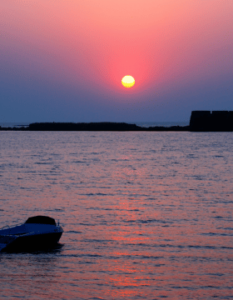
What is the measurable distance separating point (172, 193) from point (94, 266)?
718 inches

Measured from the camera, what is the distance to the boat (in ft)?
57.9

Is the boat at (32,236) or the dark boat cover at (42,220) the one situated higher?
the dark boat cover at (42,220)

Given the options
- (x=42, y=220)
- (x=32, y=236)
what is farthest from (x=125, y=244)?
(x=32, y=236)

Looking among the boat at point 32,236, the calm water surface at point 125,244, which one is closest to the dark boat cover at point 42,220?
the boat at point 32,236

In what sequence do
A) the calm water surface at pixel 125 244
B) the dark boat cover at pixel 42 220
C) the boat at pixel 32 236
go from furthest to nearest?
the dark boat cover at pixel 42 220 < the boat at pixel 32 236 < the calm water surface at pixel 125 244

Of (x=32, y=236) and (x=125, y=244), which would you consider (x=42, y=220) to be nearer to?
(x=32, y=236)

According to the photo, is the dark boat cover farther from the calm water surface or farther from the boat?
the calm water surface

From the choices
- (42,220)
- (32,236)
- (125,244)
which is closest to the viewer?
(32,236)

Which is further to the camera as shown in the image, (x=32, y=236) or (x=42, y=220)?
(x=42, y=220)

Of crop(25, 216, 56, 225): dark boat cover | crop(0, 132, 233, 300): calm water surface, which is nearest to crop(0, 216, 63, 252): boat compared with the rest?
crop(25, 216, 56, 225): dark boat cover

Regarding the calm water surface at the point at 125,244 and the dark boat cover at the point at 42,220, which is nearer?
the calm water surface at the point at 125,244

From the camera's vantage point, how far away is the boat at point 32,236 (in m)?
17.6

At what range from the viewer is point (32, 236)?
1798cm

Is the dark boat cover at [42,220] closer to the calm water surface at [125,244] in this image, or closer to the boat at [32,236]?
the boat at [32,236]
